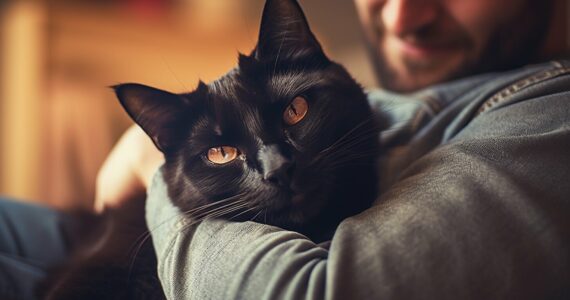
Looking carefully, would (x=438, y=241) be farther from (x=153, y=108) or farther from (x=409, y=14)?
(x=409, y=14)

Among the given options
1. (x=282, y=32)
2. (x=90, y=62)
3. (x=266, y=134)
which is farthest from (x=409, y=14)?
(x=90, y=62)

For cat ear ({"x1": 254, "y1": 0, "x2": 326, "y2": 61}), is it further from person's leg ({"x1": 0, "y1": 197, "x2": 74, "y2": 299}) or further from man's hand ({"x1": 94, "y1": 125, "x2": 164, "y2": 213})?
person's leg ({"x1": 0, "y1": 197, "x2": 74, "y2": 299})

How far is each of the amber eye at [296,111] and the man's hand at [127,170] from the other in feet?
0.90

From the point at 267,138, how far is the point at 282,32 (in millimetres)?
158

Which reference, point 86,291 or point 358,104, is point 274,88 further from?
point 86,291

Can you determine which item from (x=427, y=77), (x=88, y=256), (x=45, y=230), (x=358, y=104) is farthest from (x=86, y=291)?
(x=427, y=77)

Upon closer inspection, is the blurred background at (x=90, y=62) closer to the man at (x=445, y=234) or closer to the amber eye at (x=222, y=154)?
the amber eye at (x=222, y=154)

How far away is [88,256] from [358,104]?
0.58m

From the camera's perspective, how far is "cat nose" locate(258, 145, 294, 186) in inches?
23.7

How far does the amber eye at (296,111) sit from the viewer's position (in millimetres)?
667

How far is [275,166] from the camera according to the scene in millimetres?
602

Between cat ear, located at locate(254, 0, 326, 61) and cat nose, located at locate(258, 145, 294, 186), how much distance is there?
0.49ft

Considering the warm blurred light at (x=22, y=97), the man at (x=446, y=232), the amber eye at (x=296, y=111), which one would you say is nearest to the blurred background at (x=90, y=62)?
the warm blurred light at (x=22, y=97)

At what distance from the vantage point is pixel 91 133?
112cm
